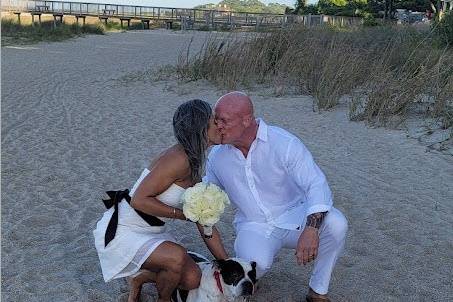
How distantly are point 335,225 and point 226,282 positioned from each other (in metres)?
0.75

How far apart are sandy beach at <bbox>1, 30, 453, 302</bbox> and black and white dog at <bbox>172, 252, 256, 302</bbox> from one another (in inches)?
25.2

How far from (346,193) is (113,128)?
4.73m

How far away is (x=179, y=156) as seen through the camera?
334 centimetres

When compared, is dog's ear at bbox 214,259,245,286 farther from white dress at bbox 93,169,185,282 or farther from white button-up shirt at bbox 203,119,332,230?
white button-up shirt at bbox 203,119,332,230

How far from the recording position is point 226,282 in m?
3.22

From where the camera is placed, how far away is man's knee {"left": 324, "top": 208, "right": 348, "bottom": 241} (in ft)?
11.5

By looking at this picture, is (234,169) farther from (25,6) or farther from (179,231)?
(25,6)

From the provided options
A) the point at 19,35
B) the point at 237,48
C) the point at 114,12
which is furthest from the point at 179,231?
the point at 114,12

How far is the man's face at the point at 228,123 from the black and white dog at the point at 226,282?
0.70 meters

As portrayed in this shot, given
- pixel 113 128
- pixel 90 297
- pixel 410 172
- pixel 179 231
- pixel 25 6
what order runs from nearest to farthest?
pixel 90 297 < pixel 179 231 < pixel 410 172 < pixel 113 128 < pixel 25 6

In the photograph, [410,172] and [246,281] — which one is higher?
[246,281]

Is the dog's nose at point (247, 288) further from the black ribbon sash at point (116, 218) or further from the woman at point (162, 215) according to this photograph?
the black ribbon sash at point (116, 218)

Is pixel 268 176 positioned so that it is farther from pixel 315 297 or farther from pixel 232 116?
pixel 315 297

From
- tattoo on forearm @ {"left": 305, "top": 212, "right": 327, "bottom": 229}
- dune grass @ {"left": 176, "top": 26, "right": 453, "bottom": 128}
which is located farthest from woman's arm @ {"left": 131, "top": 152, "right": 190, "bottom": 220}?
dune grass @ {"left": 176, "top": 26, "right": 453, "bottom": 128}
